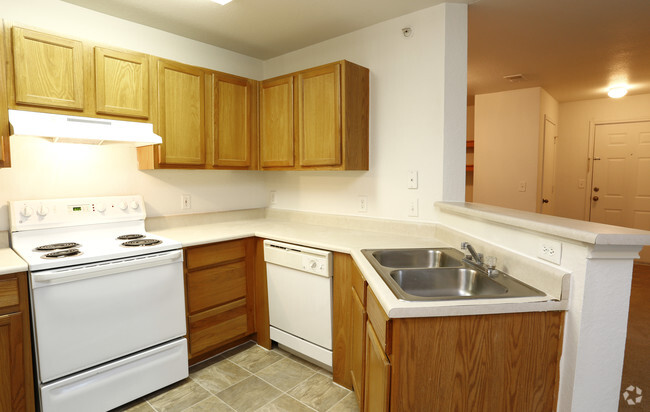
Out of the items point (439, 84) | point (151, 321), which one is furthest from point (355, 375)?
point (439, 84)

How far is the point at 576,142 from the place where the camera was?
5.53 metres

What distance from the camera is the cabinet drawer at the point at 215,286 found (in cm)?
238

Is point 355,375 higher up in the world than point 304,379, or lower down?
higher up

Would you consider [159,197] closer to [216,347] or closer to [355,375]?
[216,347]

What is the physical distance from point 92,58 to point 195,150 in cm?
82

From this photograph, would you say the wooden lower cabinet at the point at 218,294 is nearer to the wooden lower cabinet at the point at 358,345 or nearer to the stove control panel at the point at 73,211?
the stove control panel at the point at 73,211

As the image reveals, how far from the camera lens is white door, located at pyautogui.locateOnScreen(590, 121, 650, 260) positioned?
5.04 meters

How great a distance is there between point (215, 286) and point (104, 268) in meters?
0.77

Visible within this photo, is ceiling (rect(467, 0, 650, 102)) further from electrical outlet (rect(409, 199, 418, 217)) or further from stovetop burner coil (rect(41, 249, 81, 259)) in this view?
stovetop burner coil (rect(41, 249, 81, 259))

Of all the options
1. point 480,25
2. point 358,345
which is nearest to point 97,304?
point 358,345

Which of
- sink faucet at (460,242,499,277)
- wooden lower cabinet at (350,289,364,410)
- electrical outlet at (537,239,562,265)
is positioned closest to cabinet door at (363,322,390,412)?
wooden lower cabinet at (350,289,364,410)

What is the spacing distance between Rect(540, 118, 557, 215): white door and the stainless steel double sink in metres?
3.64

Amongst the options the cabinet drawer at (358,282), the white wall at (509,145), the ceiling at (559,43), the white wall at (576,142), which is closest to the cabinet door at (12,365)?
the cabinet drawer at (358,282)

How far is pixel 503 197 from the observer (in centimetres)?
473
